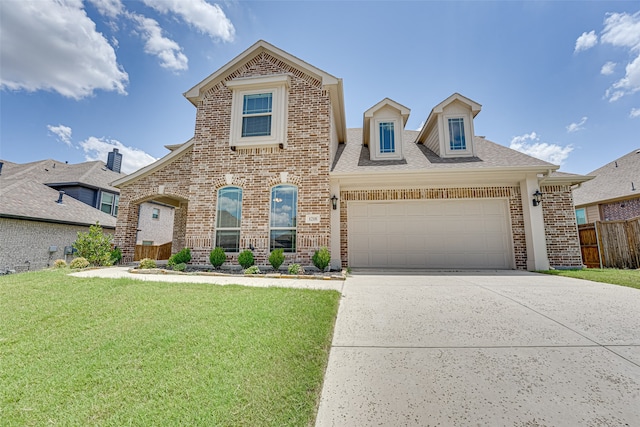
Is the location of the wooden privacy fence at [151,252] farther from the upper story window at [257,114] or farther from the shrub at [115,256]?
the upper story window at [257,114]

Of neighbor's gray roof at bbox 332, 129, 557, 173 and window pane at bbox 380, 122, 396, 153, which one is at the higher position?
window pane at bbox 380, 122, 396, 153

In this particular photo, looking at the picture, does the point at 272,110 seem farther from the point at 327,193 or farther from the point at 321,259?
the point at 321,259

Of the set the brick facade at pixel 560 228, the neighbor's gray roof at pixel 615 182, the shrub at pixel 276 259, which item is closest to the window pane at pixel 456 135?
the brick facade at pixel 560 228

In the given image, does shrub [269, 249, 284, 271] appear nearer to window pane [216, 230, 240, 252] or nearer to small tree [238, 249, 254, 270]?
small tree [238, 249, 254, 270]

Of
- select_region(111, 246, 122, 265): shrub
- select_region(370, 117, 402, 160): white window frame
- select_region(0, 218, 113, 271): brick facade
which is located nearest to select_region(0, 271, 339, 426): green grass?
select_region(111, 246, 122, 265): shrub

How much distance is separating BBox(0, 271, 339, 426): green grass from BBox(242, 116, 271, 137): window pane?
19.4ft

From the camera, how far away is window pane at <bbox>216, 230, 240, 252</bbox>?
8.29 meters

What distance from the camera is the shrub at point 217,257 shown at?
25.6 ft

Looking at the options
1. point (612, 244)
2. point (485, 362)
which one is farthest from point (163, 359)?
point (612, 244)

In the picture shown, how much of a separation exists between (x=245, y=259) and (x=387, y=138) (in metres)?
6.78

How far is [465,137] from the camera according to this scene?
968cm

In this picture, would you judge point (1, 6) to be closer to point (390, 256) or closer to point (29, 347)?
point (29, 347)

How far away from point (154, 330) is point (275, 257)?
454 cm

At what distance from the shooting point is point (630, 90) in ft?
35.5
